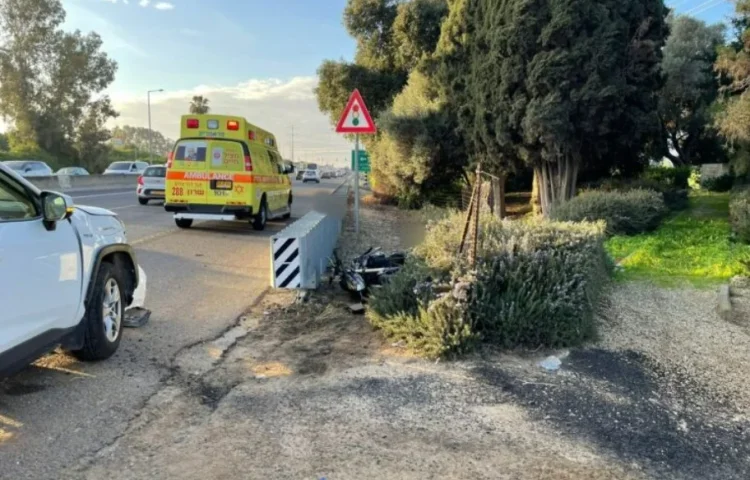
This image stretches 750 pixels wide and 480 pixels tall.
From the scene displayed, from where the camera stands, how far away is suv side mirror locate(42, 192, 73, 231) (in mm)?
4039

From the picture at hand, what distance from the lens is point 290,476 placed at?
3.30m

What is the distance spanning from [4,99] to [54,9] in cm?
896

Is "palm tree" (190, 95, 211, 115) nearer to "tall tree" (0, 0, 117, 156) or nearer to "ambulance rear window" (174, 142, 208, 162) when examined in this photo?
"tall tree" (0, 0, 117, 156)

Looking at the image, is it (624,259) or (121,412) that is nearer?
(121,412)

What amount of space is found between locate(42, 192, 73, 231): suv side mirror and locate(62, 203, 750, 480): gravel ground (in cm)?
142

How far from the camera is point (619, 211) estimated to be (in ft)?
40.3

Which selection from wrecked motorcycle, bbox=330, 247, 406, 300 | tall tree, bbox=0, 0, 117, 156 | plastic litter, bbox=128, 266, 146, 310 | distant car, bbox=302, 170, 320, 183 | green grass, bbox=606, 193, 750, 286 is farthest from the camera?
distant car, bbox=302, 170, 320, 183

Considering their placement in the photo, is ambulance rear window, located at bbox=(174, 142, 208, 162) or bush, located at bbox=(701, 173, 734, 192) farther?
bush, located at bbox=(701, 173, 734, 192)

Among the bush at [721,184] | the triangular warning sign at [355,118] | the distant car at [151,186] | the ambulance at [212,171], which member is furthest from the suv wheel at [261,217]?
the bush at [721,184]

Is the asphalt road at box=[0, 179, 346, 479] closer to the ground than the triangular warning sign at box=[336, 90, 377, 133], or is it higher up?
closer to the ground

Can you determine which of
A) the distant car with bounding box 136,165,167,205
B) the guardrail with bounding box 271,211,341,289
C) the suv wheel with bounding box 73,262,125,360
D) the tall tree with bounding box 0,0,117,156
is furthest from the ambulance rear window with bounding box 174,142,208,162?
the tall tree with bounding box 0,0,117,156

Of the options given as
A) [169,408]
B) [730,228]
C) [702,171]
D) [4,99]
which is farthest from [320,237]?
[4,99]

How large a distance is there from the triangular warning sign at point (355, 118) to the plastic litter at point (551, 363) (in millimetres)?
7226

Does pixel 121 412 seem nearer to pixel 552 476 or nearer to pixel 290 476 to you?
pixel 290 476
